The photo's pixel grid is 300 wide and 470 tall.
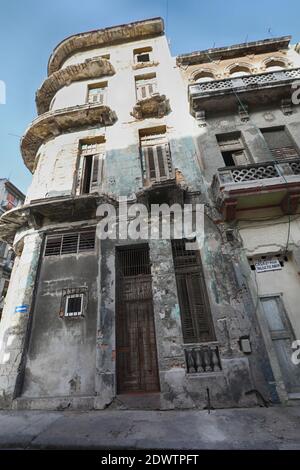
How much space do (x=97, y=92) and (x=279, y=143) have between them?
9061 mm

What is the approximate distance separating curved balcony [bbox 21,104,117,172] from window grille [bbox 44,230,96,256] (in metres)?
5.30

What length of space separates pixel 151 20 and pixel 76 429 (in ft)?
59.8

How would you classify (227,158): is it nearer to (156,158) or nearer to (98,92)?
(156,158)

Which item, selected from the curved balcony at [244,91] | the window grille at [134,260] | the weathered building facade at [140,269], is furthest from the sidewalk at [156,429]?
the curved balcony at [244,91]

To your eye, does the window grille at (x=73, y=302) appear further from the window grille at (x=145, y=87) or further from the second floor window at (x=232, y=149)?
the window grille at (x=145, y=87)

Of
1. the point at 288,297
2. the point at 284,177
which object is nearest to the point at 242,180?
the point at 284,177

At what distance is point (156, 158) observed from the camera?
29.9 feet

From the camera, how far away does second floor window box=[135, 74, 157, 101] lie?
1104 centimetres

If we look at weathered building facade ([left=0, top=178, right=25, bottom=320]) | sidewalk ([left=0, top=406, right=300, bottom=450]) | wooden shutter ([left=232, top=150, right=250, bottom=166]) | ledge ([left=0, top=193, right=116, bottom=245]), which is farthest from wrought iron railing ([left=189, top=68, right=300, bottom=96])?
weathered building facade ([left=0, top=178, right=25, bottom=320])

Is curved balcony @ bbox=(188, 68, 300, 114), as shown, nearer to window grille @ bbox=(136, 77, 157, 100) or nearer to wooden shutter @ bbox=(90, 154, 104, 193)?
window grille @ bbox=(136, 77, 157, 100)

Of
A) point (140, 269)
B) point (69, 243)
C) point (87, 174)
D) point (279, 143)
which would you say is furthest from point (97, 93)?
point (140, 269)

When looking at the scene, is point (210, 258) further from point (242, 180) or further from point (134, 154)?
point (134, 154)

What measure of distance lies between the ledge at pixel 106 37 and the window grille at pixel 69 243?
12.6 metres

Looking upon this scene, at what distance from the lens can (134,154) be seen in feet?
29.2
